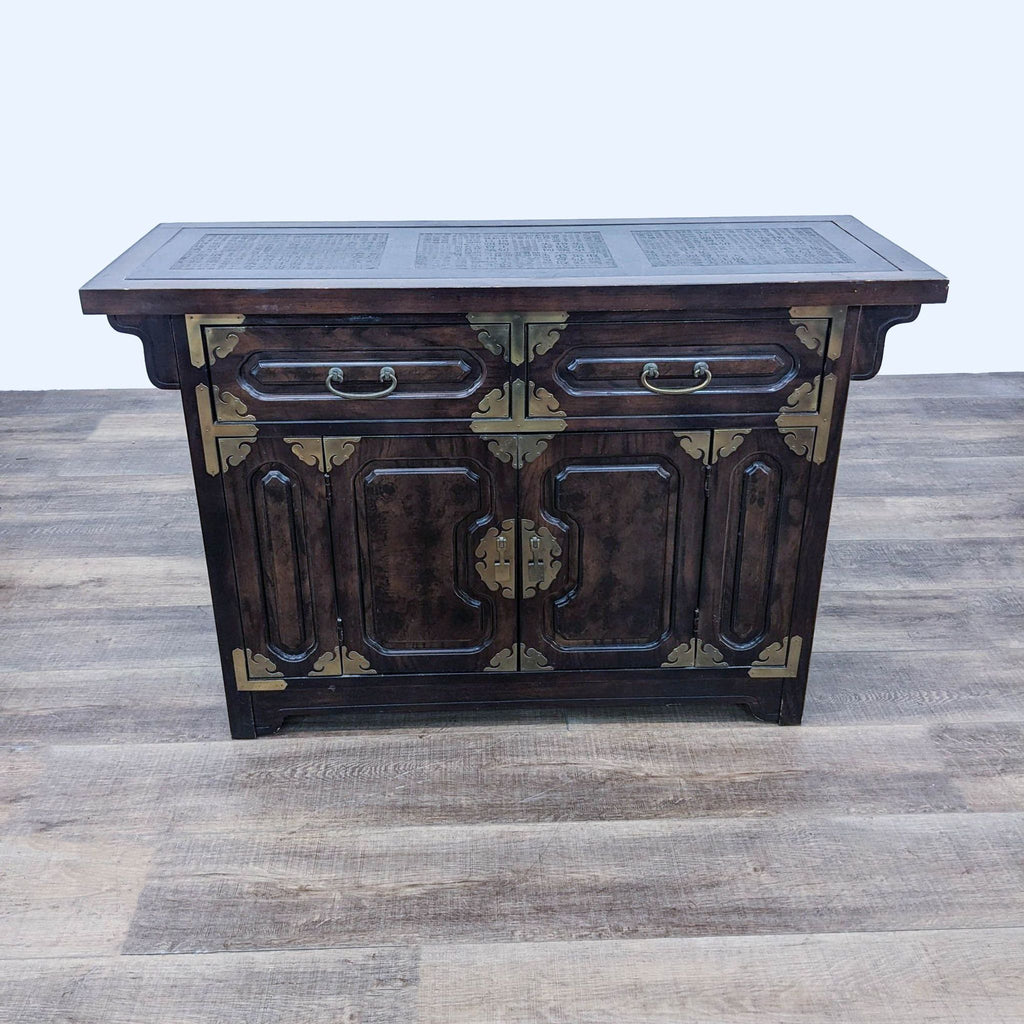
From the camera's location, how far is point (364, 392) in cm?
205

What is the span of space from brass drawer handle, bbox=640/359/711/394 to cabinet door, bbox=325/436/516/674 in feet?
1.00

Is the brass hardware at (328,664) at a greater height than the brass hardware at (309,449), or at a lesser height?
lesser

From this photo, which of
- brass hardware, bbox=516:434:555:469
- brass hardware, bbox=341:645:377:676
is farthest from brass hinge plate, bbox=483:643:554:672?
brass hardware, bbox=516:434:555:469

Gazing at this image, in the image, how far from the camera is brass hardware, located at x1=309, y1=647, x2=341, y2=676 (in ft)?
7.48

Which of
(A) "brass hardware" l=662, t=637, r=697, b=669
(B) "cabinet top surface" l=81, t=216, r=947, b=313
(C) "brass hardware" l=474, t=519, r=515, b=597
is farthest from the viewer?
(A) "brass hardware" l=662, t=637, r=697, b=669

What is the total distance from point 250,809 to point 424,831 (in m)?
0.35

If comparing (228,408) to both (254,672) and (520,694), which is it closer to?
(254,672)

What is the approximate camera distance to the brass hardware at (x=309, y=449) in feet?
6.83

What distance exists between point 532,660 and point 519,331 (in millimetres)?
710

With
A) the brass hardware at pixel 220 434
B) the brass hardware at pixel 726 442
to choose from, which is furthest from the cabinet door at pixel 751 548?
the brass hardware at pixel 220 434

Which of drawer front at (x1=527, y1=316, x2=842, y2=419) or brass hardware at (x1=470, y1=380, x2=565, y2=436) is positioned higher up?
drawer front at (x1=527, y1=316, x2=842, y2=419)

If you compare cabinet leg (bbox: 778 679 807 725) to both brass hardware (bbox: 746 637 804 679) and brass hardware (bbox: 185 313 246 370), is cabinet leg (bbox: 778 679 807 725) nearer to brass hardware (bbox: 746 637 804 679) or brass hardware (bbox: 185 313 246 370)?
brass hardware (bbox: 746 637 804 679)

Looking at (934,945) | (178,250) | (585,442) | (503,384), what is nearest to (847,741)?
(934,945)

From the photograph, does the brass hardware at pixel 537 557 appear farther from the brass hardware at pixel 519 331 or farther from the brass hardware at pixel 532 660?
the brass hardware at pixel 519 331
